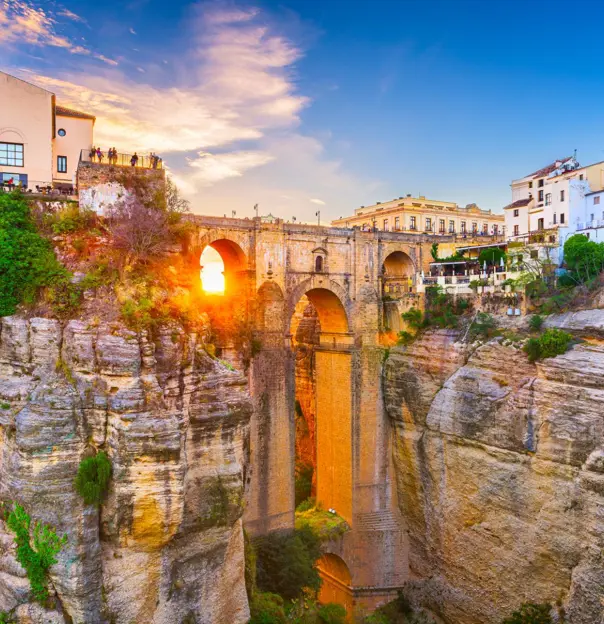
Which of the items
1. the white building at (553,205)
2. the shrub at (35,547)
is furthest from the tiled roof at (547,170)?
the shrub at (35,547)

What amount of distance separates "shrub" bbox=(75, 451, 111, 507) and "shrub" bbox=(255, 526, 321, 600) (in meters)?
12.0

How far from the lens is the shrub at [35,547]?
13.7 m

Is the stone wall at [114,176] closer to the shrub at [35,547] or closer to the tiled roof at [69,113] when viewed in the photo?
the tiled roof at [69,113]

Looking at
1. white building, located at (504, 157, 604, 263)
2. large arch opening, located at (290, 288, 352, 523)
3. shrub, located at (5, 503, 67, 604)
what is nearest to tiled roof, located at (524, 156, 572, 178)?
white building, located at (504, 157, 604, 263)

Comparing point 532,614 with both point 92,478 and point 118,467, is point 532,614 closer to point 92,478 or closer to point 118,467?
point 118,467

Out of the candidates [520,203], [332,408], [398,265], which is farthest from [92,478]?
[520,203]

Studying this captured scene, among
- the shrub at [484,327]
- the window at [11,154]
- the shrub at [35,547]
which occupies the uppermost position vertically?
the window at [11,154]

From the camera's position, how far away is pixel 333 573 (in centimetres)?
2906

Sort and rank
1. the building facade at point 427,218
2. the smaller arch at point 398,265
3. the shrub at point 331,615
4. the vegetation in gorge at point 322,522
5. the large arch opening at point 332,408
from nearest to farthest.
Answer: the shrub at point 331,615, the vegetation in gorge at point 322,522, the large arch opening at point 332,408, the smaller arch at point 398,265, the building facade at point 427,218

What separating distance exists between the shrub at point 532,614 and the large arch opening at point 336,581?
27.0ft

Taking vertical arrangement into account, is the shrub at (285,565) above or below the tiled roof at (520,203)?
below

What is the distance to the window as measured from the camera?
67.1ft

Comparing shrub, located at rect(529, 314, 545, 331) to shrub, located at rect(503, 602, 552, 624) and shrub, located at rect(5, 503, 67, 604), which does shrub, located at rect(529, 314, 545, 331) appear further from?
shrub, located at rect(5, 503, 67, 604)

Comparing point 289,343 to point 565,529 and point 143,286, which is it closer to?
point 143,286
